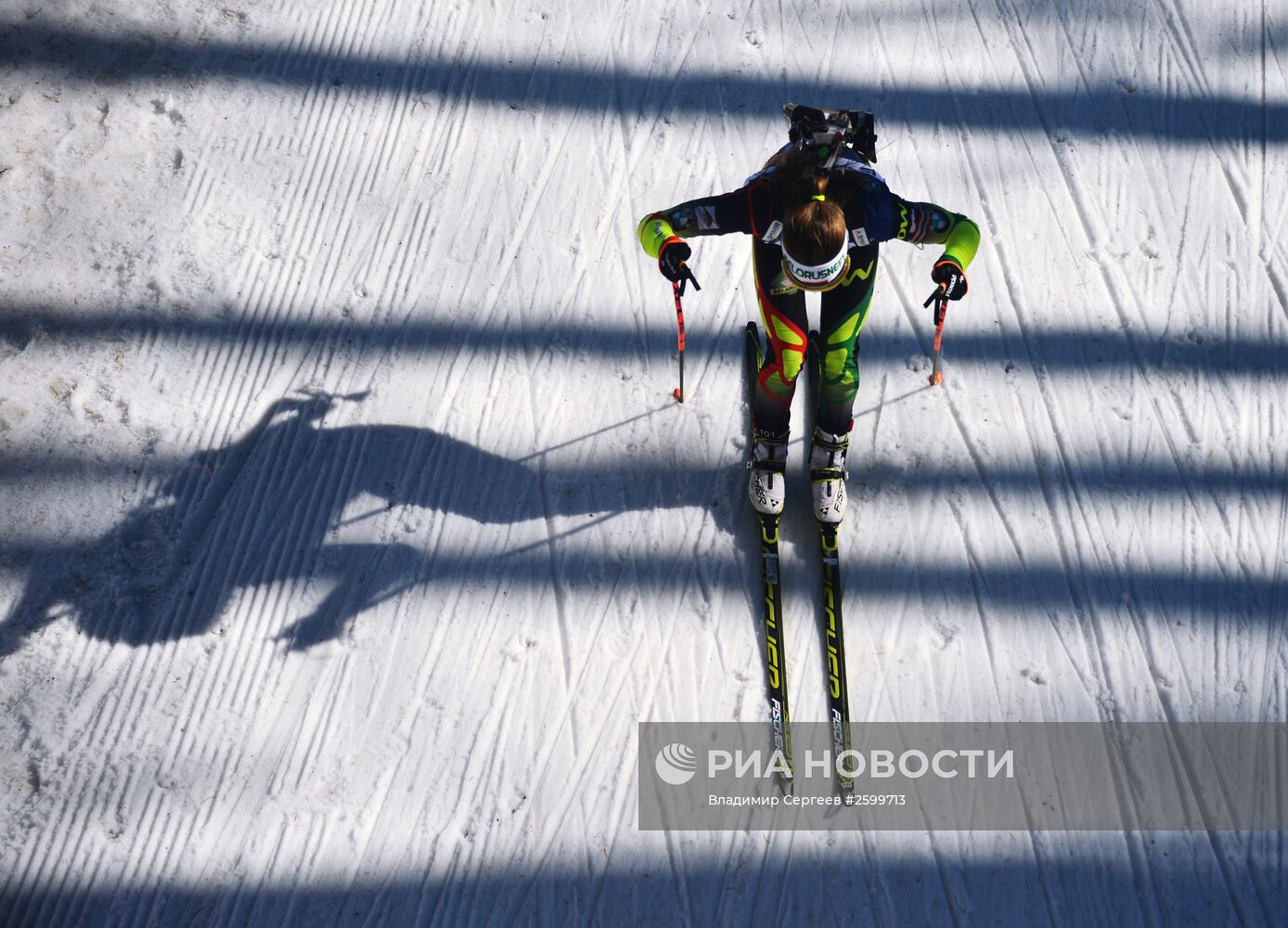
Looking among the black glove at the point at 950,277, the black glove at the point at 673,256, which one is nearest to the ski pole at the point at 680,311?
the black glove at the point at 673,256

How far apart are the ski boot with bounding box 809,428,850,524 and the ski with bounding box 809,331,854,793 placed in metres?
0.07

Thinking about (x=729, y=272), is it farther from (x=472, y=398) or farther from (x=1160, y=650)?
(x=1160, y=650)

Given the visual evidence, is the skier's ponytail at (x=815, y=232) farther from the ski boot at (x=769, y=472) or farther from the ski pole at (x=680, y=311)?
the ski boot at (x=769, y=472)

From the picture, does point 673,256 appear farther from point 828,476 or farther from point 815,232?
point 828,476

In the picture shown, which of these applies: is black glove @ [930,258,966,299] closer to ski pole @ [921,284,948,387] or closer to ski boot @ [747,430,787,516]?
ski pole @ [921,284,948,387]

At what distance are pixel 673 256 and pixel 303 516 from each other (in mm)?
2098

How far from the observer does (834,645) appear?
12.4 feet

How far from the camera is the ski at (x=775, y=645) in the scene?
3633mm

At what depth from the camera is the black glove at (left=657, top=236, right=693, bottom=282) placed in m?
3.17

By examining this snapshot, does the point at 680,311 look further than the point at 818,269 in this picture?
Yes

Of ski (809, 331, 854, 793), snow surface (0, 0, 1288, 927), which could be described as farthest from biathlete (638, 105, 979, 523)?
snow surface (0, 0, 1288, 927)

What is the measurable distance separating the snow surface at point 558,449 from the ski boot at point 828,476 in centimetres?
19

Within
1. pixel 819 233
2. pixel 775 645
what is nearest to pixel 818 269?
pixel 819 233

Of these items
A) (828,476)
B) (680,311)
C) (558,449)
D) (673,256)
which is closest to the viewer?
(673,256)
